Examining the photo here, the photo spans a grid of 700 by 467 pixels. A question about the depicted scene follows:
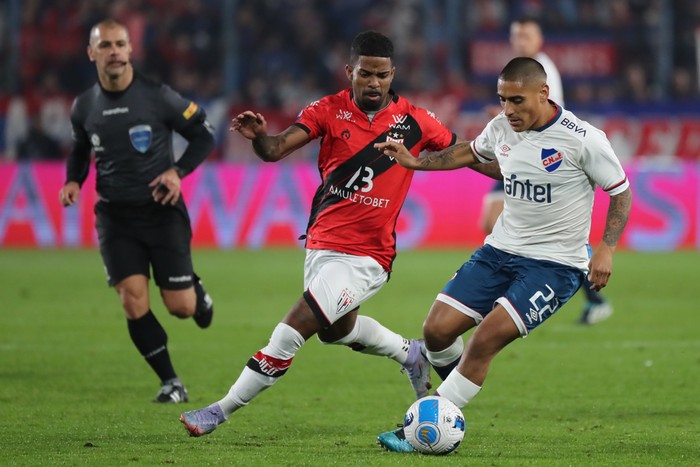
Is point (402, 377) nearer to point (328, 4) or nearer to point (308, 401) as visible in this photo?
point (308, 401)

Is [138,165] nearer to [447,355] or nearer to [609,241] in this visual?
[447,355]

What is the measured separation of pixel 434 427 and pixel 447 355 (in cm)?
109

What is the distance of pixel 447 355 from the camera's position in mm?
7117

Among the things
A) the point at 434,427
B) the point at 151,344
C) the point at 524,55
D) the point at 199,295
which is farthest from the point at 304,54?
the point at 434,427

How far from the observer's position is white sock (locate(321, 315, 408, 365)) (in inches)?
290

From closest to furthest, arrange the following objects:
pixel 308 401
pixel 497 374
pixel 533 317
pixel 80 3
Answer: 1. pixel 533 317
2. pixel 308 401
3. pixel 497 374
4. pixel 80 3

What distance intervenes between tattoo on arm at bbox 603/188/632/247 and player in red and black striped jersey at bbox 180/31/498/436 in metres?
1.28

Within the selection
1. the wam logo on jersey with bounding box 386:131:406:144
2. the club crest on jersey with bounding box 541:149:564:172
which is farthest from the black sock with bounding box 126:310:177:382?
the club crest on jersey with bounding box 541:149:564:172

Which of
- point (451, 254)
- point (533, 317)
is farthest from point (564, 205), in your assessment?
point (451, 254)

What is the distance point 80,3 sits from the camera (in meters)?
22.1

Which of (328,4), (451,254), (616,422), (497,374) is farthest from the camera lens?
(328,4)

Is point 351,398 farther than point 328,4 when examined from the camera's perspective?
No

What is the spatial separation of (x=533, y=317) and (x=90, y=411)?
2962 mm

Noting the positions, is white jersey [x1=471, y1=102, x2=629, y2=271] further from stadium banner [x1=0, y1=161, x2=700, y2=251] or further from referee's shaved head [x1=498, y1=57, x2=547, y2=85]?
stadium banner [x1=0, y1=161, x2=700, y2=251]
